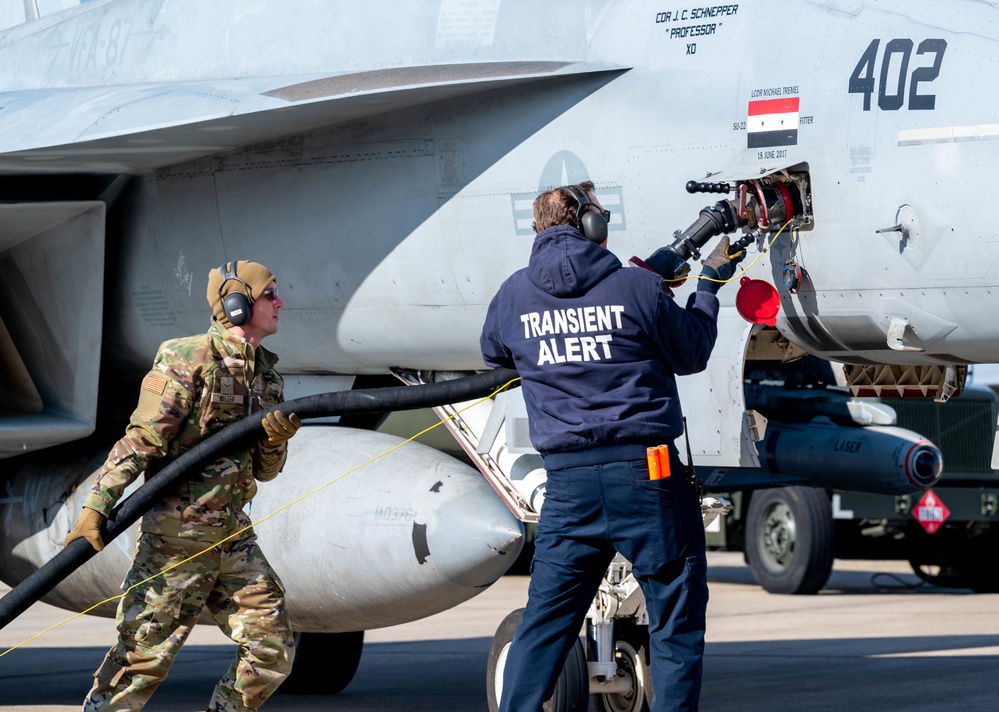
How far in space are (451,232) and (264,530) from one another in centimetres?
177

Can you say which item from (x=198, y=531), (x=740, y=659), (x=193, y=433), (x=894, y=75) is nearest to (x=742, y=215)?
(x=894, y=75)

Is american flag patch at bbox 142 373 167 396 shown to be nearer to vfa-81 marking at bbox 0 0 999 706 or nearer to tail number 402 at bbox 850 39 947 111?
vfa-81 marking at bbox 0 0 999 706

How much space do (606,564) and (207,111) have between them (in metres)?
2.98

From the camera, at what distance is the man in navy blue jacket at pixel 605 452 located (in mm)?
4883

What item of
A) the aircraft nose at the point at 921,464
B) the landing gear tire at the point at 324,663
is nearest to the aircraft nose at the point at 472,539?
the landing gear tire at the point at 324,663

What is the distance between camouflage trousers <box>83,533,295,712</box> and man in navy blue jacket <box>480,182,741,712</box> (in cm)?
100

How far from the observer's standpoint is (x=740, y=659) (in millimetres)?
10383

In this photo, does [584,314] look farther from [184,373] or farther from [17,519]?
[17,519]

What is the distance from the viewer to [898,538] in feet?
56.2

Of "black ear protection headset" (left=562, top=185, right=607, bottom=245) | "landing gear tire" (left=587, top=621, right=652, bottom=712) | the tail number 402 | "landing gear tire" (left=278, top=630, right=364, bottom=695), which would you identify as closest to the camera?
"black ear protection headset" (left=562, top=185, right=607, bottom=245)

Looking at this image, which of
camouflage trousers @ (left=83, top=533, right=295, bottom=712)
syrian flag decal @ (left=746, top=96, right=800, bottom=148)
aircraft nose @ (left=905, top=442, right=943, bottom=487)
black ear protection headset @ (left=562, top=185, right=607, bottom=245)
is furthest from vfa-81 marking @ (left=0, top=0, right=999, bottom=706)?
aircraft nose @ (left=905, top=442, right=943, bottom=487)

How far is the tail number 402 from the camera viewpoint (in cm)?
552

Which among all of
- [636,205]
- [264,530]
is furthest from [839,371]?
[264,530]

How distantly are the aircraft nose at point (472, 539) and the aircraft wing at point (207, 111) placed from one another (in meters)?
1.80
